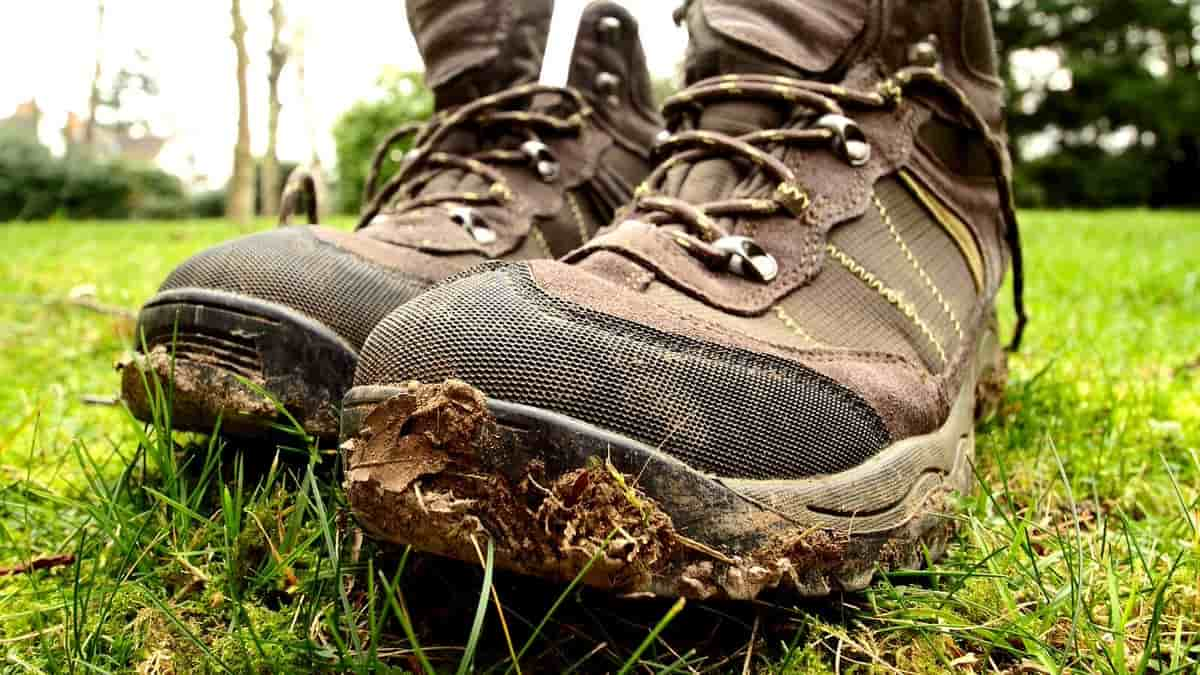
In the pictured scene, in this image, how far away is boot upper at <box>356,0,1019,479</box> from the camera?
0.94 m

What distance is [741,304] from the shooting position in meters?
1.15

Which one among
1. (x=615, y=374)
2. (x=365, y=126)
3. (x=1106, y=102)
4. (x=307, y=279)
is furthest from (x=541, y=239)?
(x=1106, y=102)

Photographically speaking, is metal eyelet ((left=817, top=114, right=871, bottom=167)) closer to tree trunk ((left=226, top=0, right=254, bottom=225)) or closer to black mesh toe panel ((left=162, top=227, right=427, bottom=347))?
black mesh toe panel ((left=162, top=227, right=427, bottom=347))

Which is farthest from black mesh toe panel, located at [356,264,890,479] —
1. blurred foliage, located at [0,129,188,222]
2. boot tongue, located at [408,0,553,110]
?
blurred foliage, located at [0,129,188,222]

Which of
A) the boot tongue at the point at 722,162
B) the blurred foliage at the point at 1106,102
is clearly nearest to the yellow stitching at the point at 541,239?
the boot tongue at the point at 722,162

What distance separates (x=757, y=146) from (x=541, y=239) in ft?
1.97

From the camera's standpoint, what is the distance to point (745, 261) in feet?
3.92

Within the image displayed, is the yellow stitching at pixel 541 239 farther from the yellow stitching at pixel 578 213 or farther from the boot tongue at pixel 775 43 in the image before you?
the boot tongue at pixel 775 43

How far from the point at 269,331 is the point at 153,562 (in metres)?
0.35

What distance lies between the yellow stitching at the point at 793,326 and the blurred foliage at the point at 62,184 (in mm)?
21197

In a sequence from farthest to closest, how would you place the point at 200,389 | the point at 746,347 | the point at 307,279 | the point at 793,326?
1. the point at 307,279
2. the point at 200,389
3. the point at 793,326
4. the point at 746,347

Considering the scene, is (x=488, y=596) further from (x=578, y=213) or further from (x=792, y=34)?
(x=578, y=213)

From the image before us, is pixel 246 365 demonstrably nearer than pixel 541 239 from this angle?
Yes

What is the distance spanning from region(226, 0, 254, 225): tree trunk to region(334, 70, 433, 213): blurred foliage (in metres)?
4.17
